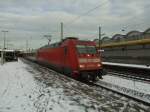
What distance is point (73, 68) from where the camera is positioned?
16.5 meters

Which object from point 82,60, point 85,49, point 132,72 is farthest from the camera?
point 132,72

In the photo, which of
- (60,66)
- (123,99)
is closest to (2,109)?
(123,99)

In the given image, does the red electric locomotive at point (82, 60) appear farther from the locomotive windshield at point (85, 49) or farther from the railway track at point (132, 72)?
the railway track at point (132, 72)

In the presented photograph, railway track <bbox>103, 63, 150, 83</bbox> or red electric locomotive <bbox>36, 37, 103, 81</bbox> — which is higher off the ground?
red electric locomotive <bbox>36, 37, 103, 81</bbox>

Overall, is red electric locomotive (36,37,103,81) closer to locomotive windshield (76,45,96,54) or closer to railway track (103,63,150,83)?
locomotive windshield (76,45,96,54)

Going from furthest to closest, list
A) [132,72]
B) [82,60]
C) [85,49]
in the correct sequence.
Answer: [132,72]
[85,49]
[82,60]

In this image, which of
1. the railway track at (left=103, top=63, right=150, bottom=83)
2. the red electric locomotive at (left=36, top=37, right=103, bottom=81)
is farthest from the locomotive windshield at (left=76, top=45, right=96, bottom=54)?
the railway track at (left=103, top=63, right=150, bottom=83)

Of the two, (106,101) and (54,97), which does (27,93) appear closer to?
(54,97)

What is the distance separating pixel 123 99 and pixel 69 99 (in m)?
2.26

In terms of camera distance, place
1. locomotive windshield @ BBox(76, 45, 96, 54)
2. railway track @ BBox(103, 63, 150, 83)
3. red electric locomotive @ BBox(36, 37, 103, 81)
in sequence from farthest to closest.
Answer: railway track @ BBox(103, 63, 150, 83)
locomotive windshield @ BBox(76, 45, 96, 54)
red electric locomotive @ BBox(36, 37, 103, 81)


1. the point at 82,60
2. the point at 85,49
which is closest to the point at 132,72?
the point at 85,49

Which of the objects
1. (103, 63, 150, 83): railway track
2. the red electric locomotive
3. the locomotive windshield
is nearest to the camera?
the red electric locomotive

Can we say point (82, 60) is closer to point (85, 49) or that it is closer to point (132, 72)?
point (85, 49)

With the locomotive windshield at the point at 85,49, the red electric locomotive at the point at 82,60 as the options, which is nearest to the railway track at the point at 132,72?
the red electric locomotive at the point at 82,60
